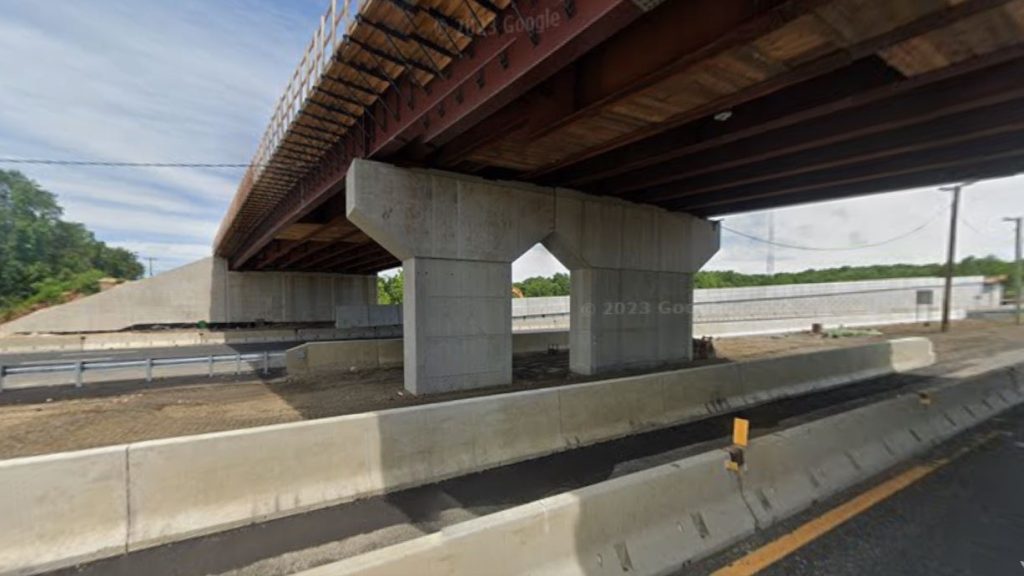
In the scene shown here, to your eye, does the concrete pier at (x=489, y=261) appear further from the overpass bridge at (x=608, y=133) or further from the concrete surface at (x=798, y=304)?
the concrete surface at (x=798, y=304)

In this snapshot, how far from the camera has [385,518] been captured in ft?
14.3

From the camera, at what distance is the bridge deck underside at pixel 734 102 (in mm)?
5090

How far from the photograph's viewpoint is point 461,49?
6.93 m

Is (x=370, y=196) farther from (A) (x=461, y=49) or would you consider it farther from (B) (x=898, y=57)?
(B) (x=898, y=57)

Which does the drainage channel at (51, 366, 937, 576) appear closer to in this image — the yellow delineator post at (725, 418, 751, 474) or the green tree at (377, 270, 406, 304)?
the yellow delineator post at (725, 418, 751, 474)

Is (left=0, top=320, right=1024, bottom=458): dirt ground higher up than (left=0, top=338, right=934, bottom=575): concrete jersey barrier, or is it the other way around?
(left=0, top=338, right=934, bottom=575): concrete jersey barrier

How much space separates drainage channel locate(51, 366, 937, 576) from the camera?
361 centimetres

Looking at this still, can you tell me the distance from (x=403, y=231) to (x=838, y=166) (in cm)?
1047

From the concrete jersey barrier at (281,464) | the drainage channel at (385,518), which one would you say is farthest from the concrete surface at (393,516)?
the concrete jersey barrier at (281,464)

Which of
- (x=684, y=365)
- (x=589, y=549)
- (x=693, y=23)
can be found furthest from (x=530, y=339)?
(x=589, y=549)

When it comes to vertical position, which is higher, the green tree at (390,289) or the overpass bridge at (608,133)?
the overpass bridge at (608,133)

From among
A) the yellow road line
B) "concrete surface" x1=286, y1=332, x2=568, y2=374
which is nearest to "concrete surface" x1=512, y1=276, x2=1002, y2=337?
"concrete surface" x1=286, y1=332, x2=568, y2=374

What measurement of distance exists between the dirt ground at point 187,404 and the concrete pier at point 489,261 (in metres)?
0.98

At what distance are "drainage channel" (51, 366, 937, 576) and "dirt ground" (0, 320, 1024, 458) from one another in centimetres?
427
